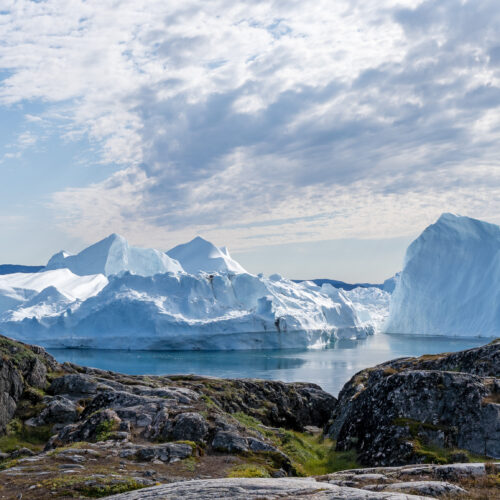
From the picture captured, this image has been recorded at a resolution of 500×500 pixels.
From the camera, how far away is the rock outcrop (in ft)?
29.5

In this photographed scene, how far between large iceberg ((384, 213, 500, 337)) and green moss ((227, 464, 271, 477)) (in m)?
72.1

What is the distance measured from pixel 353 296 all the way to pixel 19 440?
13095 cm

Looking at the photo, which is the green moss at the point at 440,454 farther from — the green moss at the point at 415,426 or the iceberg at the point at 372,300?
the iceberg at the point at 372,300

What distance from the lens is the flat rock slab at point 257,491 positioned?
452 centimetres

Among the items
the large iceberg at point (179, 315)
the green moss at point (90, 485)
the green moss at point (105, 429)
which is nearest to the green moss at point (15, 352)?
the green moss at point (105, 429)

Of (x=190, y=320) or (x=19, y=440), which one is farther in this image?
(x=190, y=320)

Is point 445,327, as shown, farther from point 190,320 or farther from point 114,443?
point 114,443

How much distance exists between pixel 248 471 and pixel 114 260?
8863 centimetres

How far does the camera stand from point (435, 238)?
81.1m

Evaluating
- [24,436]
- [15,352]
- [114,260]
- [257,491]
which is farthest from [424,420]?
[114,260]

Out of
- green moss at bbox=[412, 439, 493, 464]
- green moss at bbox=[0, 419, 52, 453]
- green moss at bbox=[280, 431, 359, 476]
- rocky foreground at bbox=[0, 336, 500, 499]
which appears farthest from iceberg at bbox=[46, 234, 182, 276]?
green moss at bbox=[412, 439, 493, 464]

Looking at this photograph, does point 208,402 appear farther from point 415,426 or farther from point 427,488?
point 427,488

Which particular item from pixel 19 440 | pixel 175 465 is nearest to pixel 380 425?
pixel 175 465

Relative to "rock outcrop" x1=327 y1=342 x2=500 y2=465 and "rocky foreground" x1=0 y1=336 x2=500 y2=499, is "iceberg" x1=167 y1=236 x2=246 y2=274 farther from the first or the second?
"rock outcrop" x1=327 y1=342 x2=500 y2=465
